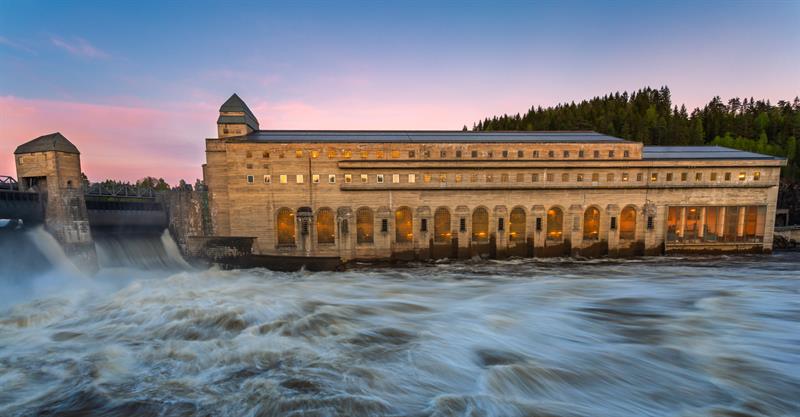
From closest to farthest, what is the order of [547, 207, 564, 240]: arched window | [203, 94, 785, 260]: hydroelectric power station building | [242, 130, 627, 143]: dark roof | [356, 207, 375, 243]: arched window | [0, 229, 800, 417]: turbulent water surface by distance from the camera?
[0, 229, 800, 417]: turbulent water surface
[203, 94, 785, 260]: hydroelectric power station building
[356, 207, 375, 243]: arched window
[242, 130, 627, 143]: dark roof
[547, 207, 564, 240]: arched window

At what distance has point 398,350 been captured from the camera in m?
10.8

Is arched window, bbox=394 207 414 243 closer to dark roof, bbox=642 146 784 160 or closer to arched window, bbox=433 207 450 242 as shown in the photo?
arched window, bbox=433 207 450 242

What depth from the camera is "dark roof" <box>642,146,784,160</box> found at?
113 feet

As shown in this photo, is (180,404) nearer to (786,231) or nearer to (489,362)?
(489,362)

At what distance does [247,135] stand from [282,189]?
23.3 ft

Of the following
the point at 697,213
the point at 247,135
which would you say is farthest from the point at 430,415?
the point at 697,213

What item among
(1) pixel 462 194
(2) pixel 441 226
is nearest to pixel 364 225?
(2) pixel 441 226

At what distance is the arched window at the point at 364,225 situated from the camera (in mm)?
32844

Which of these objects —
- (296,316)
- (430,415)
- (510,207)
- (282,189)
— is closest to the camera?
(430,415)

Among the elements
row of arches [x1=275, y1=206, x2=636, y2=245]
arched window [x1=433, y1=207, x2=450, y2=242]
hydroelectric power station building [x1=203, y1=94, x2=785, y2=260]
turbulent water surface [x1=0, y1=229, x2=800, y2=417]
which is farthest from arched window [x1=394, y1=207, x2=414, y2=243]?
turbulent water surface [x1=0, y1=229, x2=800, y2=417]

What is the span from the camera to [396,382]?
27.7ft

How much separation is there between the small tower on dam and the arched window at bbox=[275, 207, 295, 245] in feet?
44.3

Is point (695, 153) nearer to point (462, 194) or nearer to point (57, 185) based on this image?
point (462, 194)

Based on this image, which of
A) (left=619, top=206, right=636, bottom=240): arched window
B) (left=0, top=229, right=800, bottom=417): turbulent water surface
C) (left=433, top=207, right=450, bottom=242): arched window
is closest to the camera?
(left=0, top=229, right=800, bottom=417): turbulent water surface
